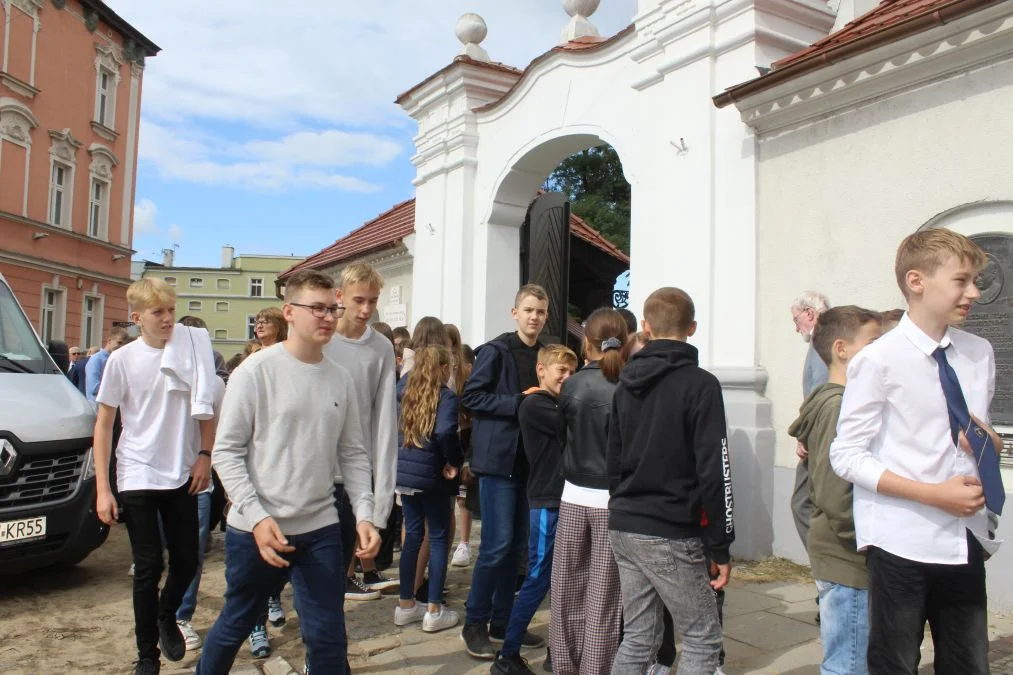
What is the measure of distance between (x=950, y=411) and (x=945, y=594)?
0.52m

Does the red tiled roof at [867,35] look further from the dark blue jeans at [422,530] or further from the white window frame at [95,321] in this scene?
the white window frame at [95,321]

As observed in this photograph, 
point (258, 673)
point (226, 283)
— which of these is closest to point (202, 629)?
point (258, 673)

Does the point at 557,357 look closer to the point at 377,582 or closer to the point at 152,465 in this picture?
the point at 152,465

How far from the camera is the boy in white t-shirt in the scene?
3.66m

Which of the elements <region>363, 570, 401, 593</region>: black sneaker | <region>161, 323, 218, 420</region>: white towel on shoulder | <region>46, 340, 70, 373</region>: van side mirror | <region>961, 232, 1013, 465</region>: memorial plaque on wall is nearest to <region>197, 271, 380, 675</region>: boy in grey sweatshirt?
<region>161, 323, 218, 420</region>: white towel on shoulder

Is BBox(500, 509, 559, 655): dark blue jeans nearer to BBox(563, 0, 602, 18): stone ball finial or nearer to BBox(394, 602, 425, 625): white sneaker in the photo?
BBox(394, 602, 425, 625): white sneaker

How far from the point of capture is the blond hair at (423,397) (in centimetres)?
442

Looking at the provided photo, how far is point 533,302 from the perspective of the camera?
423 cm

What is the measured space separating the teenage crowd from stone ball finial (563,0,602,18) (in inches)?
238

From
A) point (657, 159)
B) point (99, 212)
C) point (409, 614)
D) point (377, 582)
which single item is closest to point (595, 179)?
point (99, 212)

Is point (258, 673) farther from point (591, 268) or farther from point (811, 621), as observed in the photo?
point (591, 268)

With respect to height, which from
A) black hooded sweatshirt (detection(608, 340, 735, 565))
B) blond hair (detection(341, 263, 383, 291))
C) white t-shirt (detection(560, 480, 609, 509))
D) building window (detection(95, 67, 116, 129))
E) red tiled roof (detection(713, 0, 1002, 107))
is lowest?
white t-shirt (detection(560, 480, 609, 509))

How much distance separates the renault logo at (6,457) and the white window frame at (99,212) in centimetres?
2244

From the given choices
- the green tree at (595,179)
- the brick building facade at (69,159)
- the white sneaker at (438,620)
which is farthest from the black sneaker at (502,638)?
the brick building facade at (69,159)
